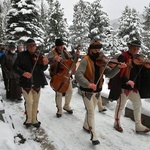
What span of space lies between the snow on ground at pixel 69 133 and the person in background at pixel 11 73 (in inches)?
37.8

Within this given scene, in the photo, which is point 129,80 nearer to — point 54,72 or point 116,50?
point 54,72

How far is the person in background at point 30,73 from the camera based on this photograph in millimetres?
5422

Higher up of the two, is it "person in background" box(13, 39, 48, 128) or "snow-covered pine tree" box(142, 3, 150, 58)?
"snow-covered pine tree" box(142, 3, 150, 58)

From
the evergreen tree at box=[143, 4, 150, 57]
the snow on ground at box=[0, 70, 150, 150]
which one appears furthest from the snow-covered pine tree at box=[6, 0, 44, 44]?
the evergreen tree at box=[143, 4, 150, 57]

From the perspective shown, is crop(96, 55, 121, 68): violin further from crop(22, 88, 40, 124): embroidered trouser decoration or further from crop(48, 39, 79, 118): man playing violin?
crop(22, 88, 40, 124): embroidered trouser decoration

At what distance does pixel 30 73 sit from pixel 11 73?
3.43 metres

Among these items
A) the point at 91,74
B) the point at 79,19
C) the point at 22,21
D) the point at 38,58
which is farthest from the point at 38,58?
the point at 79,19

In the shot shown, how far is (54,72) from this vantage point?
20.6 feet

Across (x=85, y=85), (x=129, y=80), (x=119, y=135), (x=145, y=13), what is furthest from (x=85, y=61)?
(x=145, y=13)

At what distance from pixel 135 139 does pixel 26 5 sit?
18.5m

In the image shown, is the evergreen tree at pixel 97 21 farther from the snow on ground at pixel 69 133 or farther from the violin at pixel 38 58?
the violin at pixel 38 58

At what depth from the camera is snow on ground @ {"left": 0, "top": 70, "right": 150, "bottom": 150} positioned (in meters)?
4.70

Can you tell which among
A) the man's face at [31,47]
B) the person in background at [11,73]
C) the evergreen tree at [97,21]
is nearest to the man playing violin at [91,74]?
the man's face at [31,47]

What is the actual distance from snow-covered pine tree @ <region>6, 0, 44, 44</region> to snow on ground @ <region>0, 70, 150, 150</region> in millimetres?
14996
